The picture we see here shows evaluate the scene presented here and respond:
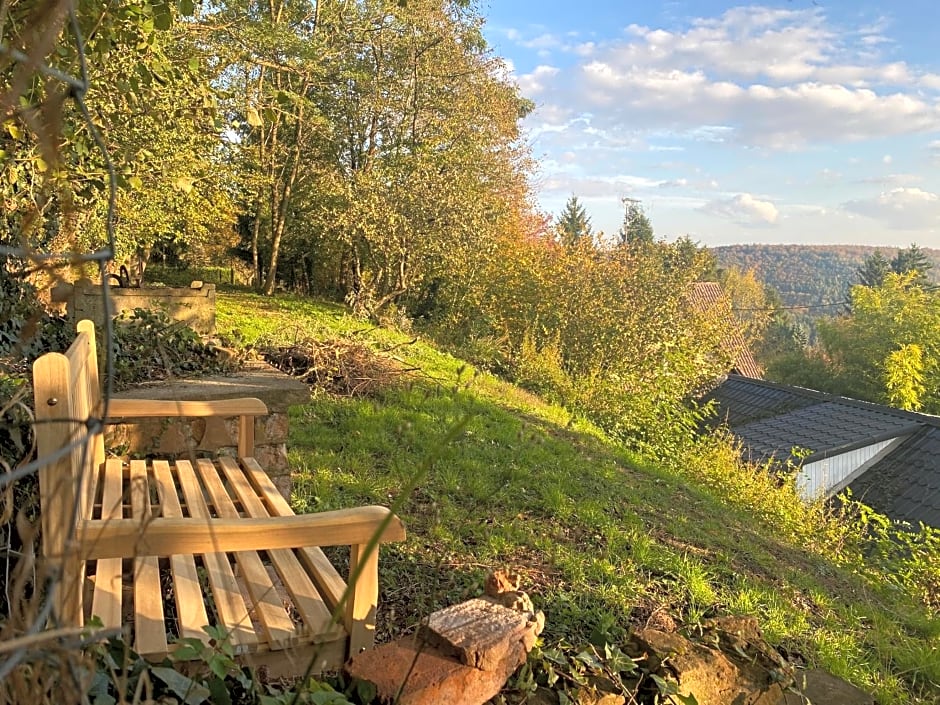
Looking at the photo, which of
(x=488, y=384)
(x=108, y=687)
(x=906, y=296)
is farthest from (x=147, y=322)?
(x=906, y=296)

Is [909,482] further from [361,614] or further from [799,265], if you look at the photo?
[799,265]

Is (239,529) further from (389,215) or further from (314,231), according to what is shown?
(314,231)

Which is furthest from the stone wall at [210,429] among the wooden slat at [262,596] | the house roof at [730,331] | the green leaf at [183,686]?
the house roof at [730,331]

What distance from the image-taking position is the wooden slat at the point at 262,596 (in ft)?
5.68

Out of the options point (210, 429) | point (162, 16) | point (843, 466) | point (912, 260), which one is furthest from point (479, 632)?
point (912, 260)

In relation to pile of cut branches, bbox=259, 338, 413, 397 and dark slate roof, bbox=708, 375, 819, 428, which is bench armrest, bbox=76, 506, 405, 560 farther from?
dark slate roof, bbox=708, 375, 819, 428

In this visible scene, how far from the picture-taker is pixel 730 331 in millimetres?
14102

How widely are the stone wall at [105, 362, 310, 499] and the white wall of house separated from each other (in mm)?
14370

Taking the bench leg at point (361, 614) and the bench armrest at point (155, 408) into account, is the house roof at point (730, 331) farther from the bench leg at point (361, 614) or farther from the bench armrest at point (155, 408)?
the bench leg at point (361, 614)

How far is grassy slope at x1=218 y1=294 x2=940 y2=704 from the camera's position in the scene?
10.3ft

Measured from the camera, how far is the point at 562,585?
3.30m

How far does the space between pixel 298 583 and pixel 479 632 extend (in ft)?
1.83

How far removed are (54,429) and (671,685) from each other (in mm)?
1987

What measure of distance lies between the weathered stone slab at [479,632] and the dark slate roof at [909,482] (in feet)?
46.3
